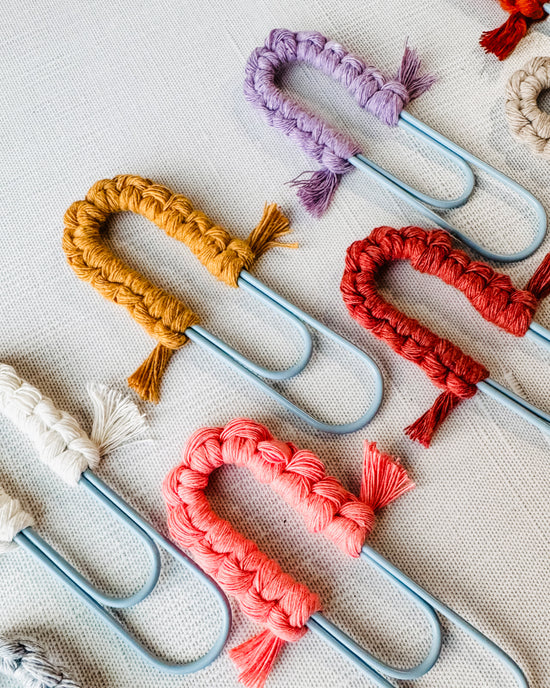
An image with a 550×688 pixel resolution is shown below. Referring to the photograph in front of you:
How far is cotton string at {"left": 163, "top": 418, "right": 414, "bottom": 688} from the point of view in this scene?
3.91ft

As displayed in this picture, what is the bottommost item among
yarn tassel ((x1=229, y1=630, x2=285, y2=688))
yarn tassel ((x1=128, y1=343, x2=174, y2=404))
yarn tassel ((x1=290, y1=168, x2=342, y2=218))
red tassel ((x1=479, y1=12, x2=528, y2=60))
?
yarn tassel ((x1=229, y1=630, x2=285, y2=688))

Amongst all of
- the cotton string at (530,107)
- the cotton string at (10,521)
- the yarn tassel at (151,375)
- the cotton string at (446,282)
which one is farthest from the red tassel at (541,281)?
the cotton string at (10,521)

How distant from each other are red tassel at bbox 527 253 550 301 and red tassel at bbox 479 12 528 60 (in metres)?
0.54

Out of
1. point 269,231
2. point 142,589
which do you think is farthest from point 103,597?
point 269,231

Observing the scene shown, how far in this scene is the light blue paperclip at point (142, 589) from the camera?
4.03 feet

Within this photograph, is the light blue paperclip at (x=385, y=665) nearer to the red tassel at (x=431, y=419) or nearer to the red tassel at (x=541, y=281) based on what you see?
the red tassel at (x=431, y=419)

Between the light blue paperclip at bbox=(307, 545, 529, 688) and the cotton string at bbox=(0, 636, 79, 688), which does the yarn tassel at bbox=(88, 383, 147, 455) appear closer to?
the cotton string at bbox=(0, 636, 79, 688)

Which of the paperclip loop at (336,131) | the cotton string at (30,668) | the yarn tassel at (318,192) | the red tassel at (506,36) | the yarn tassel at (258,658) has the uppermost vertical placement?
the red tassel at (506,36)

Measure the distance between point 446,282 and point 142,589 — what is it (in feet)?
2.80

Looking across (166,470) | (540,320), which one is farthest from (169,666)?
(540,320)

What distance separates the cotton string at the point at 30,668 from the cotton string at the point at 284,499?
316 millimetres

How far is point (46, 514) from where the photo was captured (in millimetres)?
1339

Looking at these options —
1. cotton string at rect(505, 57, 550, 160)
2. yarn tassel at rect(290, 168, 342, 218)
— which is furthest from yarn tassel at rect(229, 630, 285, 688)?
cotton string at rect(505, 57, 550, 160)

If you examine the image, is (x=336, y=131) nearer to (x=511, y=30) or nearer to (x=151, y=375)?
(x=511, y=30)
